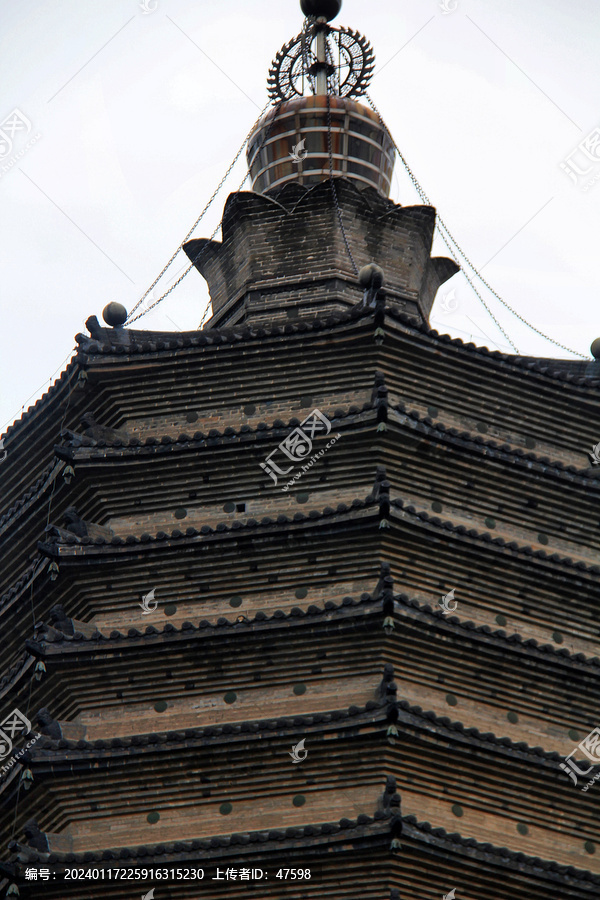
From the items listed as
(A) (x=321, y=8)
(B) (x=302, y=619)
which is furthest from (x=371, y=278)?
(A) (x=321, y=8)

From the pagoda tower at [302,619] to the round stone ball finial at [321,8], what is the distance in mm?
6609

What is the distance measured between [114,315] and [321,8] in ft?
25.7

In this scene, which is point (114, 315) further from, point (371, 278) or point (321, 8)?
point (321, 8)

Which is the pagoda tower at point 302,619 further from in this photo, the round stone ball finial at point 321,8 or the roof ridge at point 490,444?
the round stone ball finial at point 321,8

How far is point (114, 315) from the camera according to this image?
20000 millimetres

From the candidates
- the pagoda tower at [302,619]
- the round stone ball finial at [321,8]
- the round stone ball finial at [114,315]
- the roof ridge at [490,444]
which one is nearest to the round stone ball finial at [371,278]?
the pagoda tower at [302,619]

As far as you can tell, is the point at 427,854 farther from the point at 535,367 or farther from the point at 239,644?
the point at 535,367

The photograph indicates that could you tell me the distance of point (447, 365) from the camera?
62.7ft

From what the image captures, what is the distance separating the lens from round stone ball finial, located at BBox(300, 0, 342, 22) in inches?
993

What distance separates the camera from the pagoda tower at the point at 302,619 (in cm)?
1619

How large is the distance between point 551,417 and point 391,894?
666cm

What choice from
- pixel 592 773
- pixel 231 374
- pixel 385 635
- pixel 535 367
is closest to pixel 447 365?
pixel 535 367

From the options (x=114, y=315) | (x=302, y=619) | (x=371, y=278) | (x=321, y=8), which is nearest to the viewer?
(x=302, y=619)

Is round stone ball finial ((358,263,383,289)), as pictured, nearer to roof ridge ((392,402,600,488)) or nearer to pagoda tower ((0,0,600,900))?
pagoda tower ((0,0,600,900))
